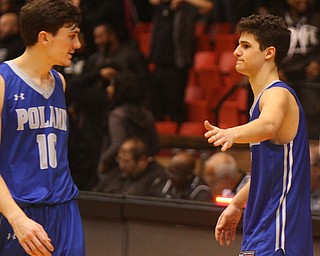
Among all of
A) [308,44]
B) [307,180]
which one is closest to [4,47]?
[308,44]

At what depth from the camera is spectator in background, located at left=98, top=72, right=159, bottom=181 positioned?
7.59 m

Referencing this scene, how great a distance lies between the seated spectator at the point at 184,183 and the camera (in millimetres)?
6775

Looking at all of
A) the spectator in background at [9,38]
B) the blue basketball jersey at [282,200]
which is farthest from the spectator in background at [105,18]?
the blue basketball jersey at [282,200]

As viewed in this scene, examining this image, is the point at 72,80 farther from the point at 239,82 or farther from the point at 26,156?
the point at 26,156

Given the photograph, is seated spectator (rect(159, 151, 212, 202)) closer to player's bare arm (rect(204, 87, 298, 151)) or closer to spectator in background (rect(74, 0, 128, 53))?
player's bare arm (rect(204, 87, 298, 151))

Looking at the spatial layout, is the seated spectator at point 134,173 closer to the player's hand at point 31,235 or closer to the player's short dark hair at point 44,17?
the player's short dark hair at point 44,17

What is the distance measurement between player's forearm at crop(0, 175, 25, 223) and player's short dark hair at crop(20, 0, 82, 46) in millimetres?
852

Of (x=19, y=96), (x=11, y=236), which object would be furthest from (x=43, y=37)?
(x=11, y=236)

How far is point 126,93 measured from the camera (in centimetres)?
805

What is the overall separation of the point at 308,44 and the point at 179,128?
1.60 metres

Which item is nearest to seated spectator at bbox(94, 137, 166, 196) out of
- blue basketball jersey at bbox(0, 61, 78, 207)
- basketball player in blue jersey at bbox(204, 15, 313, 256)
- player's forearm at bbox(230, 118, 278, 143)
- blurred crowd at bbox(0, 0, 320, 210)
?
blurred crowd at bbox(0, 0, 320, 210)

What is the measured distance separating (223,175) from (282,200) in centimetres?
236

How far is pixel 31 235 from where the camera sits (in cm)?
419

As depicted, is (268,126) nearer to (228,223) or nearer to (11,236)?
(228,223)
